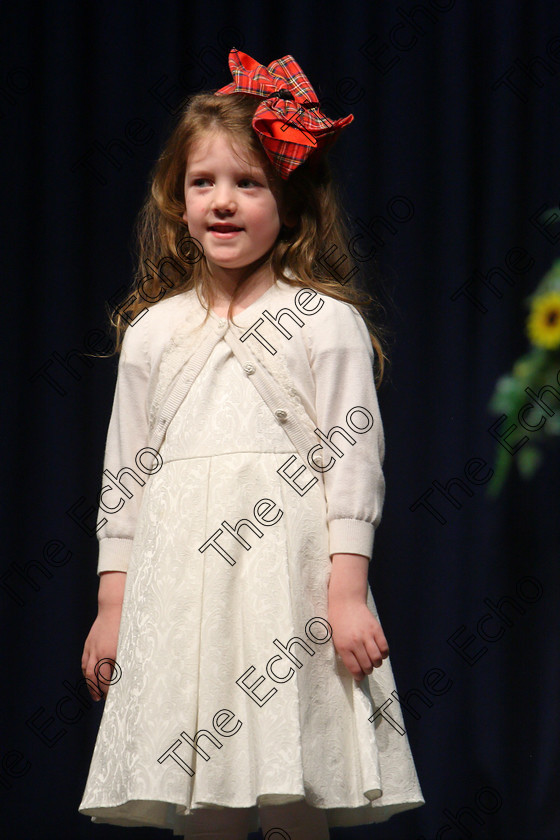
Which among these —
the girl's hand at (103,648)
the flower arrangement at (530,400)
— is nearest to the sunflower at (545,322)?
the flower arrangement at (530,400)

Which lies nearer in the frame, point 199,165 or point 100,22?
point 199,165

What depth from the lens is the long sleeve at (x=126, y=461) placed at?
1.42 meters

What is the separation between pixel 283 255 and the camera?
1478 millimetres

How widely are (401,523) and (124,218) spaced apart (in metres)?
0.80

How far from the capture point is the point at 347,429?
1.34 m

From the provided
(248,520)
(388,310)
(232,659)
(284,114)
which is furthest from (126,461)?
(388,310)

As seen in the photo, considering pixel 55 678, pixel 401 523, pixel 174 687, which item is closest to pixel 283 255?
pixel 174 687

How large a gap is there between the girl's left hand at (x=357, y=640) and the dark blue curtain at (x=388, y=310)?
733 mm

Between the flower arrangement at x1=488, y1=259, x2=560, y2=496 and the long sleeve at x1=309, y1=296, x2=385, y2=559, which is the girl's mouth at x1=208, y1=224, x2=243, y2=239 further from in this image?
the flower arrangement at x1=488, y1=259, x2=560, y2=496

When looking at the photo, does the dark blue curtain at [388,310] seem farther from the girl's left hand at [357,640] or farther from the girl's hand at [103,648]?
the girl's left hand at [357,640]

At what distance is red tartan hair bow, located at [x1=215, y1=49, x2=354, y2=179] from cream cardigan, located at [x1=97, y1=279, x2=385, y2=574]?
176 millimetres

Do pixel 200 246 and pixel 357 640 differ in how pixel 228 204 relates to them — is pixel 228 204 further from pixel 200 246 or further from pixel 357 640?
pixel 357 640

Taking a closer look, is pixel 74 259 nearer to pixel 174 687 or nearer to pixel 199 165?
pixel 199 165

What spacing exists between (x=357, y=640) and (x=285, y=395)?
0.32m
